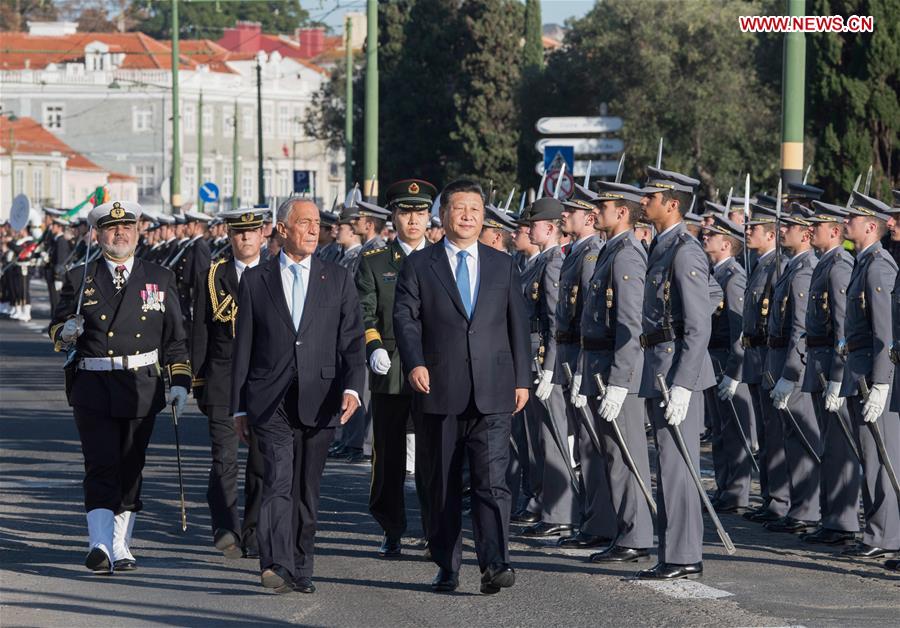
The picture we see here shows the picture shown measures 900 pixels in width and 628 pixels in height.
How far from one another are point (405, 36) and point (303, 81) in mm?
59698

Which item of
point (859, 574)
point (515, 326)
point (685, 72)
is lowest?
point (859, 574)

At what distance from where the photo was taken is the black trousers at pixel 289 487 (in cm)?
904

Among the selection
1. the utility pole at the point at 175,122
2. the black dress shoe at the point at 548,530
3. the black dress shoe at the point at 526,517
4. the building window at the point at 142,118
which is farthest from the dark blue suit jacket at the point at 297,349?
the building window at the point at 142,118

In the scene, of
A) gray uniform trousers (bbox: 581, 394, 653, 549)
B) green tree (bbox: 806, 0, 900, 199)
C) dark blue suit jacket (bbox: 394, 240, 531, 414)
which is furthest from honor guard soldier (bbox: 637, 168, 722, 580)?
green tree (bbox: 806, 0, 900, 199)

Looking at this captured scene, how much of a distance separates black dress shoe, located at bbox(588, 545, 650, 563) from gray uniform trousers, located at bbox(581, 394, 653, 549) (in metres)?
0.03

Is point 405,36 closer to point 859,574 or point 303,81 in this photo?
point 859,574

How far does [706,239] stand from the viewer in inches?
569

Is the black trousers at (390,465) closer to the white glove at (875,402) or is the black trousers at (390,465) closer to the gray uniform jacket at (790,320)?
the white glove at (875,402)

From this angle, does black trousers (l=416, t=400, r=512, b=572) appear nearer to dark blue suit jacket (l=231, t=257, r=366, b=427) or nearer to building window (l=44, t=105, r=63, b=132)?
dark blue suit jacket (l=231, t=257, r=366, b=427)

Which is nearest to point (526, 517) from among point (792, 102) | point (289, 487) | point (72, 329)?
point (289, 487)

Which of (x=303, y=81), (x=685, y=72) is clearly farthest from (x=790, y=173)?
(x=303, y=81)

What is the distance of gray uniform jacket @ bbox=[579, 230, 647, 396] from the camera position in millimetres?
10188

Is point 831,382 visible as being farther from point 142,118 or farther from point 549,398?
point 142,118

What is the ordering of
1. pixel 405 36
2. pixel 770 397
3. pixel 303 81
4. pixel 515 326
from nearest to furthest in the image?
pixel 515 326 < pixel 770 397 < pixel 405 36 < pixel 303 81
